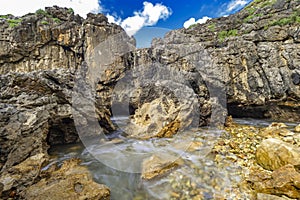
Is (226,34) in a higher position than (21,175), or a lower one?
higher

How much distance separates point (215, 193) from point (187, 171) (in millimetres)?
1183

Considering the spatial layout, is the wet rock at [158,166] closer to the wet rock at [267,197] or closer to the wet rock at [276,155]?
the wet rock at [267,197]

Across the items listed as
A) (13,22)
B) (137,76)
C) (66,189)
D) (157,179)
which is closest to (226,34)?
(137,76)

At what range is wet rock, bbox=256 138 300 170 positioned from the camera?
4840mm

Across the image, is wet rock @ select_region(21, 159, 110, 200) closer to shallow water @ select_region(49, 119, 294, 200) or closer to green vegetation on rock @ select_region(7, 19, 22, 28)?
shallow water @ select_region(49, 119, 294, 200)

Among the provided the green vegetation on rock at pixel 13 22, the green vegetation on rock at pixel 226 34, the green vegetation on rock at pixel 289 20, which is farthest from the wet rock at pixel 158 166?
the green vegetation on rock at pixel 13 22

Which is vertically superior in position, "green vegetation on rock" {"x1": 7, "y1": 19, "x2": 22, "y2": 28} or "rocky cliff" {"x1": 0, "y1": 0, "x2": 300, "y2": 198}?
"green vegetation on rock" {"x1": 7, "y1": 19, "x2": 22, "y2": 28}

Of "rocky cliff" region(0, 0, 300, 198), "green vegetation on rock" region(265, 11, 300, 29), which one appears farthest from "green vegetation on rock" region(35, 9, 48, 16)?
"green vegetation on rock" region(265, 11, 300, 29)

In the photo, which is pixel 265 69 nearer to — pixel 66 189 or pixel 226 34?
pixel 226 34

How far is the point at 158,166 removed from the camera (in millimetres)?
5570

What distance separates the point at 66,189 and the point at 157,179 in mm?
2377

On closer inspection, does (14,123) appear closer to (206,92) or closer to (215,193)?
(215,193)

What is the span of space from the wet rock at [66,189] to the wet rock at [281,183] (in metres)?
3.72

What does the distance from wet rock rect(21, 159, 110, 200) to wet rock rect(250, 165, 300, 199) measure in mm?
3718
